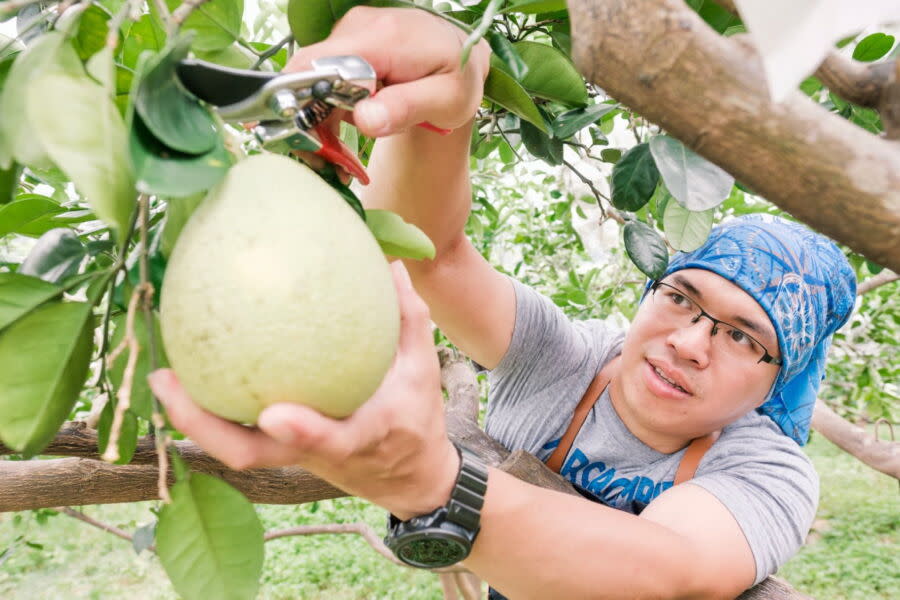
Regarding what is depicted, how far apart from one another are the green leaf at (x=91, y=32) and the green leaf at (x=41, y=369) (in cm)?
20

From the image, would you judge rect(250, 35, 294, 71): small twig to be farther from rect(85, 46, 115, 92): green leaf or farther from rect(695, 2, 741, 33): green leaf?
rect(695, 2, 741, 33): green leaf

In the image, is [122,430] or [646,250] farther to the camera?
[646,250]

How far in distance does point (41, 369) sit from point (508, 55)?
1.51 ft

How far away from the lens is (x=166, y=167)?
1.41 ft

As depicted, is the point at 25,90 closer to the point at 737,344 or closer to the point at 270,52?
the point at 270,52

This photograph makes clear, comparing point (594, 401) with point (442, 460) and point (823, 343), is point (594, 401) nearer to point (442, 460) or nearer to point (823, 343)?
point (823, 343)

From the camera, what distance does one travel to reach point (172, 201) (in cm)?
55

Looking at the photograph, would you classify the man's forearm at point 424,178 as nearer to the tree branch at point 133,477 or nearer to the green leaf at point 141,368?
the tree branch at point 133,477

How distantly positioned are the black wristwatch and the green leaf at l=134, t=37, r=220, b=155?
0.51m

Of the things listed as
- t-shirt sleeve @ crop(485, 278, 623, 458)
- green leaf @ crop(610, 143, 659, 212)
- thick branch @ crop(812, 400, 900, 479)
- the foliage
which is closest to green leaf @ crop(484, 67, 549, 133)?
the foliage

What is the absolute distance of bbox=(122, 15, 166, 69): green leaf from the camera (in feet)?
2.16

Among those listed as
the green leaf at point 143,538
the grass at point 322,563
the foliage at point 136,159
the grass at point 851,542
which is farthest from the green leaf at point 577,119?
the grass at point 851,542

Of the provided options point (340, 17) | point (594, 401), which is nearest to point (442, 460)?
point (340, 17)

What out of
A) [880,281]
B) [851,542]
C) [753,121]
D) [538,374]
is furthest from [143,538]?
[851,542]
